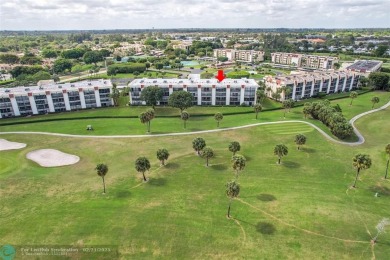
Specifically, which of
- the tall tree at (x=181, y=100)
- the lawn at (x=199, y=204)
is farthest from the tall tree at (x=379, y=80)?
the tall tree at (x=181, y=100)

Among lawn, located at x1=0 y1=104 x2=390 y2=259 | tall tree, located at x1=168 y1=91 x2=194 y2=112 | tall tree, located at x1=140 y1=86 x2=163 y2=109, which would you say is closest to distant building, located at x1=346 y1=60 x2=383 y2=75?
lawn, located at x1=0 y1=104 x2=390 y2=259

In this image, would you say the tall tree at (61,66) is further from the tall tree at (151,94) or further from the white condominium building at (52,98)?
the tall tree at (151,94)

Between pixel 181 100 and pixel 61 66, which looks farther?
pixel 61 66

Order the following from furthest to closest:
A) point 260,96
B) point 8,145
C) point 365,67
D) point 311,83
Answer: point 365,67, point 311,83, point 260,96, point 8,145

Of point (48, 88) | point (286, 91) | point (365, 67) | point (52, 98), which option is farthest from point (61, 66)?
point (365, 67)

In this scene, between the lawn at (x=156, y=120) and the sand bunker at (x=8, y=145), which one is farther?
the lawn at (x=156, y=120)

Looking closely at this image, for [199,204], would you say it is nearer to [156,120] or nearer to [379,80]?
[156,120]
